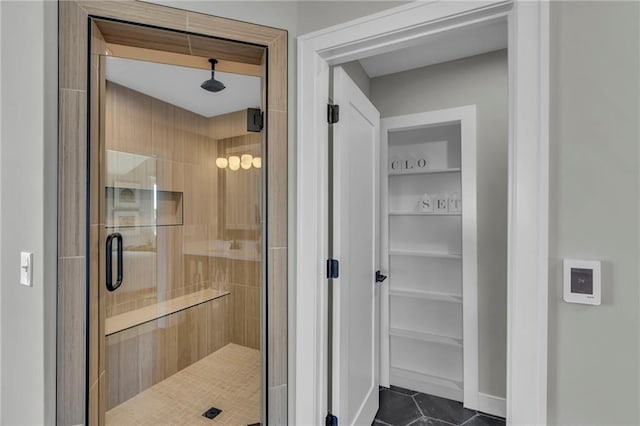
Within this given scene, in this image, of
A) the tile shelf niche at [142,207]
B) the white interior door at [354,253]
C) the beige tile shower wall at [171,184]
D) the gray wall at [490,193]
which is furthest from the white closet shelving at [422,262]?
the tile shelf niche at [142,207]

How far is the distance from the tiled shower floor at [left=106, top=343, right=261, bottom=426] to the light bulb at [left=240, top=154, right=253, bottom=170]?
2.90 ft

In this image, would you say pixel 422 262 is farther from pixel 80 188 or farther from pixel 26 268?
pixel 26 268

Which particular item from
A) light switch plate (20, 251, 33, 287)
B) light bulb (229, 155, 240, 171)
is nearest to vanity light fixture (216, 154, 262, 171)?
light bulb (229, 155, 240, 171)


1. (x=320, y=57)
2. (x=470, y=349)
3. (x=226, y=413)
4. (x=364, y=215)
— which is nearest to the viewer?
(x=320, y=57)

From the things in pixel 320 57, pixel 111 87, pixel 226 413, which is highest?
pixel 320 57

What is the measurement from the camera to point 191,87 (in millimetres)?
1515

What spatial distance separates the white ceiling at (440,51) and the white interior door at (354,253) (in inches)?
20.9

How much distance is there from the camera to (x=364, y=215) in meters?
1.90

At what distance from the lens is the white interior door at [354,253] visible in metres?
1.54

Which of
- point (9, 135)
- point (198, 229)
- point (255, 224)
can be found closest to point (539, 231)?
point (255, 224)

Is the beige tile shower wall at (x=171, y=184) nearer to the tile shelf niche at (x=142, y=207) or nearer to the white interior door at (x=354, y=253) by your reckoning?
the tile shelf niche at (x=142, y=207)

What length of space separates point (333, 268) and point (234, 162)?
2.31ft

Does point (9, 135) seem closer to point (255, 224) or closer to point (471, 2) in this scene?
point (255, 224)

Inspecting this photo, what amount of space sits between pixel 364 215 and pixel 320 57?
0.89 m
